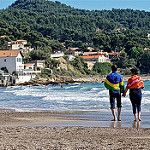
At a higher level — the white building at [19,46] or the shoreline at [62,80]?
the white building at [19,46]

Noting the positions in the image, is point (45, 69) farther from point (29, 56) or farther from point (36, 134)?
point (36, 134)

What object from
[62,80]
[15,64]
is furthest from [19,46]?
[15,64]

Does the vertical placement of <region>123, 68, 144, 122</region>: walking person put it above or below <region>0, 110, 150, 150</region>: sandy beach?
above

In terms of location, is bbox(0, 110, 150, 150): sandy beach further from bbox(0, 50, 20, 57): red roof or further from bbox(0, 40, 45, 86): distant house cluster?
bbox(0, 50, 20, 57): red roof

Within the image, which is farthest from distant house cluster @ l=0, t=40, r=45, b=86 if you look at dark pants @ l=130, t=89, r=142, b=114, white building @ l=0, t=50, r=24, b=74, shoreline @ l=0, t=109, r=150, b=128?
dark pants @ l=130, t=89, r=142, b=114

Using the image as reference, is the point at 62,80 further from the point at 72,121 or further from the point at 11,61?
the point at 72,121

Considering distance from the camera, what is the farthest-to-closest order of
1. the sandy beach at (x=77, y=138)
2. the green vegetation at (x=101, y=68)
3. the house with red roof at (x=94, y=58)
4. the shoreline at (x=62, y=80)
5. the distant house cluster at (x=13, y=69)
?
1. the house with red roof at (x=94, y=58)
2. the green vegetation at (x=101, y=68)
3. the shoreline at (x=62, y=80)
4. the distant house cluster at (x=13, y=69)
5. the sandy beach at (x=77, y=138)

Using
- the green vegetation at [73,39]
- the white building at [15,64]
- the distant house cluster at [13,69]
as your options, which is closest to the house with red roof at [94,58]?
the green vegetation at [73,39]

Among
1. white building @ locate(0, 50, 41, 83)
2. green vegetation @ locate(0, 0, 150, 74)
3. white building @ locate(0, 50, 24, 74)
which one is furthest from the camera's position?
green vegetation @ locate(0, 0, 150, 74)

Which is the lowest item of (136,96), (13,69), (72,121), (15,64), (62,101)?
(62,101)

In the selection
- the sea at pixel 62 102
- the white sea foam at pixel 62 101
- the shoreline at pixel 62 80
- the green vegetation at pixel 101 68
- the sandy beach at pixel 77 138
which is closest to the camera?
the sandy beach at pixel 77 138

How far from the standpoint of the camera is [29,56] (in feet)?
319

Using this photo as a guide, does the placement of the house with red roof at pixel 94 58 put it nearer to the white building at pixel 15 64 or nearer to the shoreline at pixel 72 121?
the white building at pixel 15 64

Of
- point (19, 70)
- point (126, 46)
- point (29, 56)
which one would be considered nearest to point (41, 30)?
point (126, 46)
